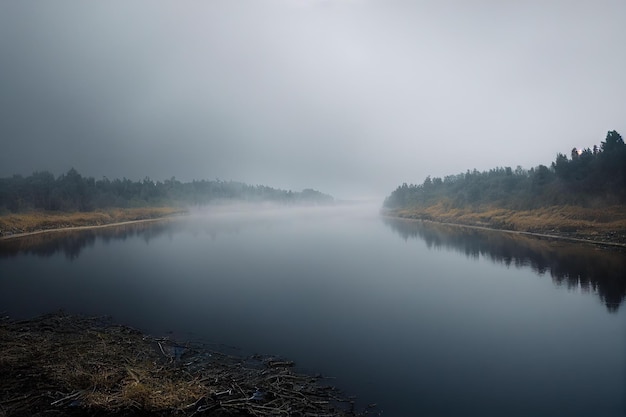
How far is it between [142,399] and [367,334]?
869 centimetres

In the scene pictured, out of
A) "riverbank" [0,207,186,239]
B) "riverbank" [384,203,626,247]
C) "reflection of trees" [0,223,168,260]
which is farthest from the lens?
"riverbank" [0,207,186,239]

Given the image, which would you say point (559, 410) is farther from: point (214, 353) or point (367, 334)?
point (214, 353)

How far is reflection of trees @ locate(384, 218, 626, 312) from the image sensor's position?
20.7 meters

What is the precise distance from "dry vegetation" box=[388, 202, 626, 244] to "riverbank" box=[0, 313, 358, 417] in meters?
40.4

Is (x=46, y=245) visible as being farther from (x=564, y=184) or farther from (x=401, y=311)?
(x=564, y=184)

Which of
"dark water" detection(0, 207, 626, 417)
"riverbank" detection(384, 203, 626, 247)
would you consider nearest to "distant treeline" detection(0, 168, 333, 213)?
"dark water" detection(0, 207, 626, 417)

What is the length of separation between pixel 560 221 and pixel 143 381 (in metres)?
52.5

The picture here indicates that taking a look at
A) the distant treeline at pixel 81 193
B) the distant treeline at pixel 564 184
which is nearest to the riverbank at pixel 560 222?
the distant treeline at pixel 564 184

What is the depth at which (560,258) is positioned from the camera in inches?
1177

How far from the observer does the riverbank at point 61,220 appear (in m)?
51.1

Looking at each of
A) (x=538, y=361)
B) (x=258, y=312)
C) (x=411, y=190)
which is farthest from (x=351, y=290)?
(x=411, y=190)

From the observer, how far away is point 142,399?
25.8ft

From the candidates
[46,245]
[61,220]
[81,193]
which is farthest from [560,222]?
[81,193]

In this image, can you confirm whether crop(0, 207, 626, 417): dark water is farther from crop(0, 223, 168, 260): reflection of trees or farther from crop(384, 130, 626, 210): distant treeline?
crop(384, 130, 626, 210): distant treeline
